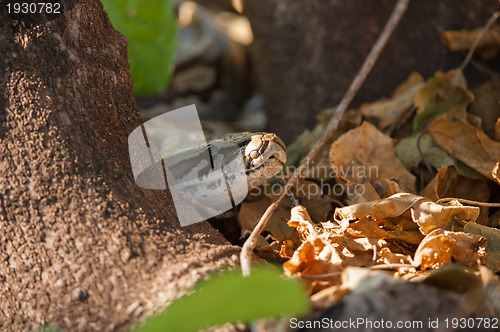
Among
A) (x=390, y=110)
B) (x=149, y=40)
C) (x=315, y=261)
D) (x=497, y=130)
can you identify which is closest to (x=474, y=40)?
(x=390, y=110)

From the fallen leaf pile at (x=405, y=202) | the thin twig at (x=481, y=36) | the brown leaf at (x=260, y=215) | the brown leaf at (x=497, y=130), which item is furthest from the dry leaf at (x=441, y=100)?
the brown leaf at (x=260, y=215)

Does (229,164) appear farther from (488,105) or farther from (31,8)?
(488,105)

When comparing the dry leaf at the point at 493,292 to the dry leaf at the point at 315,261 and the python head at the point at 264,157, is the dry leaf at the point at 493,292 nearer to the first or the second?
the dry leaf at the point at 315,261

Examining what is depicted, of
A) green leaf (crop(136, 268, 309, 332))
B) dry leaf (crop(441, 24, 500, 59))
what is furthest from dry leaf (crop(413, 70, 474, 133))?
green leaf (crop(136, 268, 309, 332))

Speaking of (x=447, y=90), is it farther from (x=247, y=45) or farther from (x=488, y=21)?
(x=247, y=45)

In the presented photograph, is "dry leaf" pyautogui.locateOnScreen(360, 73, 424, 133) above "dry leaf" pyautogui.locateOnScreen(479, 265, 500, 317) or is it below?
above

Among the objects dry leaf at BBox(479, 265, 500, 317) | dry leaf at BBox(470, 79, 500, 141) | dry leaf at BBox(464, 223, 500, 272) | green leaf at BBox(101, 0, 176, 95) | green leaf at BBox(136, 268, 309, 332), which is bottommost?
dry leaf at BBox(464, 223, 500, 272)

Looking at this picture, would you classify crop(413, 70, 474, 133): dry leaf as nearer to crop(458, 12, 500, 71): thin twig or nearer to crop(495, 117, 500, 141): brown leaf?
crop(495, 117, 500, 141): brown leaf
